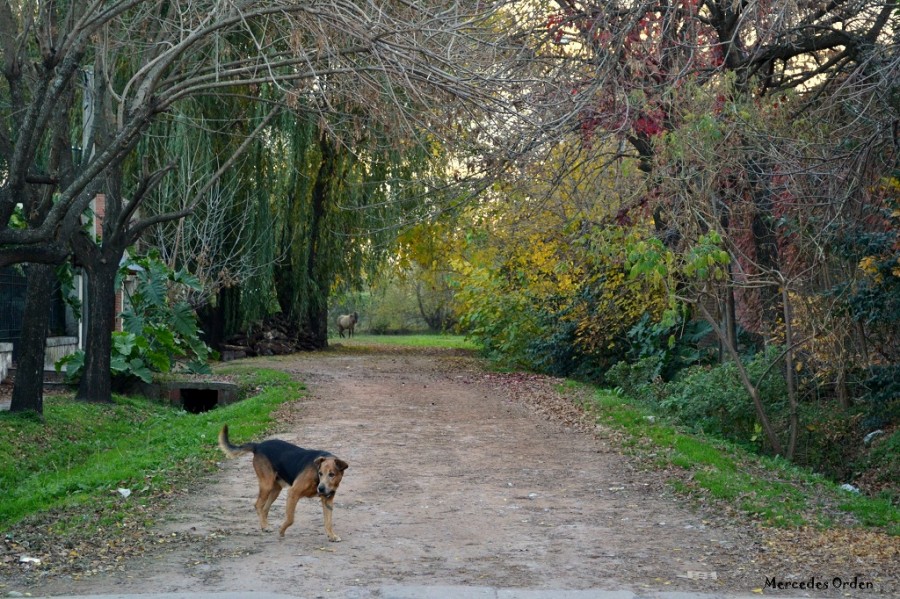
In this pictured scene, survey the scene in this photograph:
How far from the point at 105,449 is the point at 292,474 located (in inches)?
284

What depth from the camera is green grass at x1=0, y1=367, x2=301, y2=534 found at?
33.9ft

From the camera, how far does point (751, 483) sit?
10852 millimetres

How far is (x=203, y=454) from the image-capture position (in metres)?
12.5

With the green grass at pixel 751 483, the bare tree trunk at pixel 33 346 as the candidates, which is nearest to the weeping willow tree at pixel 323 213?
the bare tree trunk at pixel 33 346

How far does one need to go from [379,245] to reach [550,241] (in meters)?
9.09

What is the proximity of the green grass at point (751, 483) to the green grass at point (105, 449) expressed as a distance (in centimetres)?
531

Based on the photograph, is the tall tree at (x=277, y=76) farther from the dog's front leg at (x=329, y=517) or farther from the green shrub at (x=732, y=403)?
the green shrub at (x=732, y=403)

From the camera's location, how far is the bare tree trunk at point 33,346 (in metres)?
15.0

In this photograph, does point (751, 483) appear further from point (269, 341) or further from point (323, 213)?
point (269, 341)

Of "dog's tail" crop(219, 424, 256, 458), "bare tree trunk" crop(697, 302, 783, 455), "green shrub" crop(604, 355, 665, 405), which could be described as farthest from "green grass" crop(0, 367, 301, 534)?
"green shrub" crop(604, 355, 665, 405)

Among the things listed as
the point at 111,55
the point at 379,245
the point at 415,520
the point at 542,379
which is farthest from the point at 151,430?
the point at 379,245

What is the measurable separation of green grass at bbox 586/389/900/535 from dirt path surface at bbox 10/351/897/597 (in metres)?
0.37

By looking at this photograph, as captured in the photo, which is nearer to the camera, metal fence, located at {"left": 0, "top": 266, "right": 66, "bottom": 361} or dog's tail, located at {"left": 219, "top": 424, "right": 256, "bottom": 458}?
dog's tail, located at {"left": 219, "top": 424, "right": 256, "bottom": 458}

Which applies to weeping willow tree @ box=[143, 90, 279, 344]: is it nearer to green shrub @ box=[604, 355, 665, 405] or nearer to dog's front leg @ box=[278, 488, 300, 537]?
green shrub @ box=[604, 355, 665, 405]
